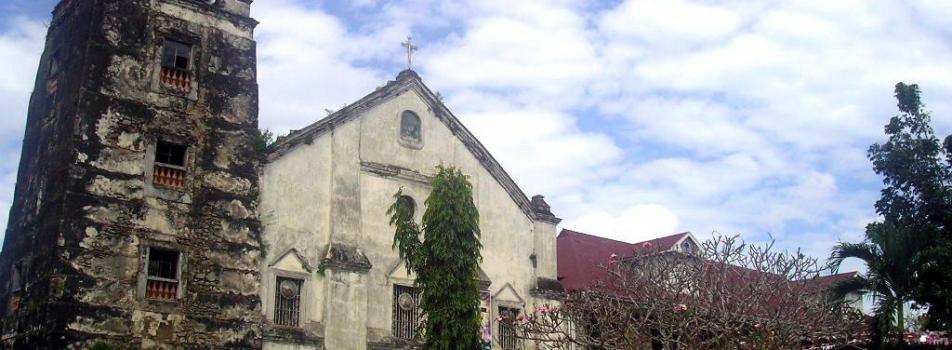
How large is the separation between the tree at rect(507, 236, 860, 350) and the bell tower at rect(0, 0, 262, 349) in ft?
27.0

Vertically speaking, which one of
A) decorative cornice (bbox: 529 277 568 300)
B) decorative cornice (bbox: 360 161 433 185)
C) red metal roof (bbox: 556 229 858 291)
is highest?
decorative cornice (bbox: 360 161 433 185)

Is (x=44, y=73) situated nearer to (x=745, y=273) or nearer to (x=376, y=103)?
(x=376, y=103)

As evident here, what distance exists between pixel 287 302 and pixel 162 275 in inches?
139

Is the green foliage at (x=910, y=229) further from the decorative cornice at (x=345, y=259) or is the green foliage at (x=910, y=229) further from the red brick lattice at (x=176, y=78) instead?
the red brick lattice at (x=176, y=78)

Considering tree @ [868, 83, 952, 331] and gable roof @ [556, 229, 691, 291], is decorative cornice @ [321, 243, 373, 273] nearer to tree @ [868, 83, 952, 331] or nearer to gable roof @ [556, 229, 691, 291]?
gable roof @ [556, 229, 691, 291]

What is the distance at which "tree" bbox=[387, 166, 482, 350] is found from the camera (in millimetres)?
24938

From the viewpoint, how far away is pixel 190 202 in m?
24.6

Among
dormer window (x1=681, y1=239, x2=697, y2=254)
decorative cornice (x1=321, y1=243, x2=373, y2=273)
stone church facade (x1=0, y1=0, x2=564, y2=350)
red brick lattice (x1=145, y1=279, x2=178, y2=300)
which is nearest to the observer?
stone church facade (x1=0, y1=0, x2=564, y2=350)

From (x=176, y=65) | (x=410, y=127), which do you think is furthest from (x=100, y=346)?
(x=410, y=127)

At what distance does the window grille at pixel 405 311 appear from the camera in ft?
92.0

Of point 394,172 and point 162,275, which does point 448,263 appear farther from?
point 162,275

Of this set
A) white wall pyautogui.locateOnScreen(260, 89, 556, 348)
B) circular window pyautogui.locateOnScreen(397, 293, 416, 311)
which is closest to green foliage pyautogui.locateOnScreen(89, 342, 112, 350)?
white wall pyautogui.locateOnScreen(260, 89, 556, 348)

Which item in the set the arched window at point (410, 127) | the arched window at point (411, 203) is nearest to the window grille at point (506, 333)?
the arched window at point (411, 203)

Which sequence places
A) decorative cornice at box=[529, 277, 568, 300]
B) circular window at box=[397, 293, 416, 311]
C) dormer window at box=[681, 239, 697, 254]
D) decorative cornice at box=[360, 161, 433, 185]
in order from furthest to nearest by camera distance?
dormer window at box=[681, 239, 697, 254], decorative cornice at box=[529, 277, 568, 300], decorative cornice at box=[360, 161, 433, 185], circular window at box=[397, 293, 416, 311]
